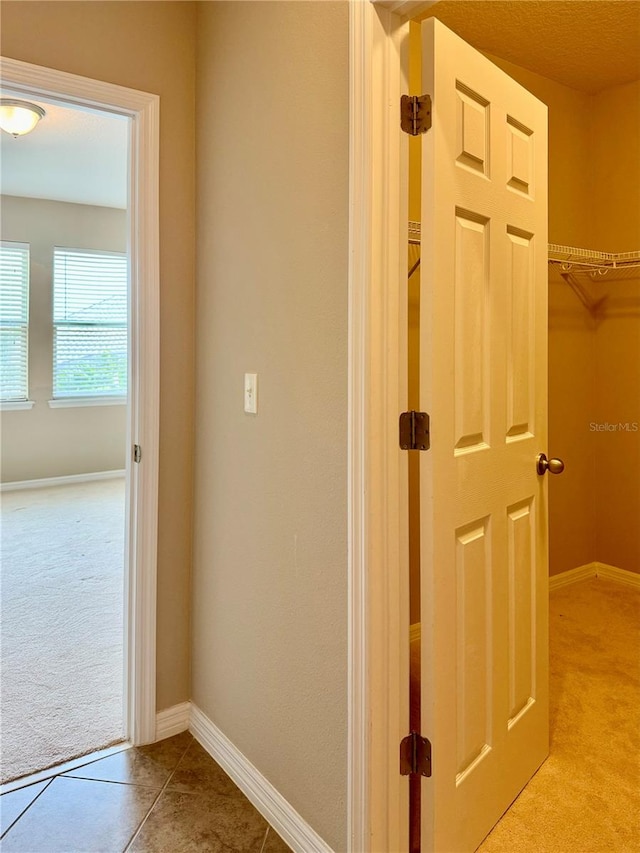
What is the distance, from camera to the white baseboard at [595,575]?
11.4 feet

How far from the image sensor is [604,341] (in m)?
3.56

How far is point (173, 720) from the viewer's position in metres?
2.14

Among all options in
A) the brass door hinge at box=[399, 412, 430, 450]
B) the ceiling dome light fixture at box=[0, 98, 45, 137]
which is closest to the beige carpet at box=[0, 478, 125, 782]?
the brass door hinge at box=[399, 412, 430, 450]

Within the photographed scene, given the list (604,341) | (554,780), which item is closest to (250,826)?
(554,780)

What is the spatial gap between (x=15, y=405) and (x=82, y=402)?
0.64 m

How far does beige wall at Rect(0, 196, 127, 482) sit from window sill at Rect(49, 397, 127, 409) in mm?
43

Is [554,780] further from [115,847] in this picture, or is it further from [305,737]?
[115,847]

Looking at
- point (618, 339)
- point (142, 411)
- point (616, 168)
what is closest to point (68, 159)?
point (142, 411)

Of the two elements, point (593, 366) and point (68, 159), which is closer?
point (593, 366)

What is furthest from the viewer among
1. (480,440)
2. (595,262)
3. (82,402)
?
(82,402)

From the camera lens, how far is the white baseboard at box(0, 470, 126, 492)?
19.1 ft

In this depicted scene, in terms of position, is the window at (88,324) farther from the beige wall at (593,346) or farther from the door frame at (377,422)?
the door frame at (377,422)

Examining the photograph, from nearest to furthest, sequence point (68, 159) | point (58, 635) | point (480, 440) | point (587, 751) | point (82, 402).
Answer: point (480, 440) < point (587, 751) < point (58, 635) < point (68, 159) < point (82, 402)

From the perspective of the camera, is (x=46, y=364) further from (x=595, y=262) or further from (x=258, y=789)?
(x=258, y=789)
